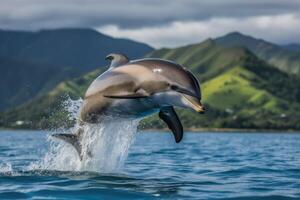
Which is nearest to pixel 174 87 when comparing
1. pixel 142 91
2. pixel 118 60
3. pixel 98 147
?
pixel 142 91

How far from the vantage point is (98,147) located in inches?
864

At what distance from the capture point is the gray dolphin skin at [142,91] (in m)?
17.2

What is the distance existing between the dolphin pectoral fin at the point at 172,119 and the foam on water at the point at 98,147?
2349 millimetres

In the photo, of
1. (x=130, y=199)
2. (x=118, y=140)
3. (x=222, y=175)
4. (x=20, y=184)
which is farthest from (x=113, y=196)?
(x=222, y=175)

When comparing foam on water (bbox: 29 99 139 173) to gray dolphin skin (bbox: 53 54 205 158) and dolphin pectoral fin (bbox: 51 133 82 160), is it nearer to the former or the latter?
dolphin pectoral fin (bbox: 51 133 82 160)

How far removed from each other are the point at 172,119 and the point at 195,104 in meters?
2.57

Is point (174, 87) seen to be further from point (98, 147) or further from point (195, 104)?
point (98, 147)

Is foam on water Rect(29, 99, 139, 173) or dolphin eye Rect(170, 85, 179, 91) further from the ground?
dolphin eye Rect(170, 85, 179, 91)

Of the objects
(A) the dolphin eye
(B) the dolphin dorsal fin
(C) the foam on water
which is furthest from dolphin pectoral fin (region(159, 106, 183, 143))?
(C) the foam on water

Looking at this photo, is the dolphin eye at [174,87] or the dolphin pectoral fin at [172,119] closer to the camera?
the dolphin eye at [174,87]

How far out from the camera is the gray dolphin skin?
17.2 meters

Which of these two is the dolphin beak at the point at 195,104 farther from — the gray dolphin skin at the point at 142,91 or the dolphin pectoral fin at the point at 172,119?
the dolphin pectoral fin at the point at 172,119

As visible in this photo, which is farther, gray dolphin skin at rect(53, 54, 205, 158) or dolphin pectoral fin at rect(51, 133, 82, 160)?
dolphin pectoral fin at rect(51, 133, 82, 160)

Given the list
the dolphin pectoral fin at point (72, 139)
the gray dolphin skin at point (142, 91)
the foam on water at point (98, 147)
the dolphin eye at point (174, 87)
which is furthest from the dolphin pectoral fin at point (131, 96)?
the dolphin pectoral fin at point (72, 139)
